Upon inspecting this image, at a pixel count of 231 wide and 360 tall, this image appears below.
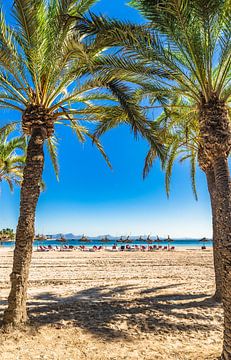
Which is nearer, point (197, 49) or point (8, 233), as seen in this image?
point (197, 49)

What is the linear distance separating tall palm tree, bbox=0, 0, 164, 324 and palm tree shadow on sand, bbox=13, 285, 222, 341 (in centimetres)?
131

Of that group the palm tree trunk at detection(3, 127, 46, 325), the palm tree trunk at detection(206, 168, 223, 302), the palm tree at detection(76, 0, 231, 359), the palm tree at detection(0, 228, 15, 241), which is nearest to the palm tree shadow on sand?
the palm tree trunk at detection(206, 168, 223, 302)

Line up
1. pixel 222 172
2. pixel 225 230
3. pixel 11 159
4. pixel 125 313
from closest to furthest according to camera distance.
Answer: pixel 225 230, pixel 222 172, pixel 125 313, pixel 11 159

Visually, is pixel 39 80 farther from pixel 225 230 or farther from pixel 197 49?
pixel 225 230

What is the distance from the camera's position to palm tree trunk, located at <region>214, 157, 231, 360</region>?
12.9 feet

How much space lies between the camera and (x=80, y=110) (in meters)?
7.00

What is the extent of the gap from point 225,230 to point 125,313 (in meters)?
3.76

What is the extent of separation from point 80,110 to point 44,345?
5.17 metres

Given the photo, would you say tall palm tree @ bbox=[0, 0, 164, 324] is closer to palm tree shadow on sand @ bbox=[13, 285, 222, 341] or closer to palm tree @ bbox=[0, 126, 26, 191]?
palm tree shadow on sand @ bbox=[13, 285, 222, 341]

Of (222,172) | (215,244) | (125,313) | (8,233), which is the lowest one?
(125,313)

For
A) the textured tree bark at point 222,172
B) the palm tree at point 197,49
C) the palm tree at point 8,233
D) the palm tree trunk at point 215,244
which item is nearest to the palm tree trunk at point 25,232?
the palm tree at point 197,49

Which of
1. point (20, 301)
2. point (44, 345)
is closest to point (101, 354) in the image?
point (44, 345)

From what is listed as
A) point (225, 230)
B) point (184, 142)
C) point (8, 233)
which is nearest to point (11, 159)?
point (184, 142)

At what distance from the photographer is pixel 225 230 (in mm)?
4156
